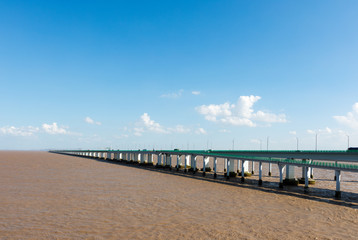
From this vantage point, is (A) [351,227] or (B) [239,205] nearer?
(A) [351,227]

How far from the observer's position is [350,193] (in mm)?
47406

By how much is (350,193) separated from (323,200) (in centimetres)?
1137

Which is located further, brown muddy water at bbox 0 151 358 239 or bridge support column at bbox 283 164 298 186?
bridge support column at bbox 283 164 298 186

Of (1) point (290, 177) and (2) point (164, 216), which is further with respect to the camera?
(1) point (290, 177)

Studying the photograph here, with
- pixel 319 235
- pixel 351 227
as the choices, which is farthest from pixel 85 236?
pixel 351 227

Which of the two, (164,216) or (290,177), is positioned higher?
A: (164,216)

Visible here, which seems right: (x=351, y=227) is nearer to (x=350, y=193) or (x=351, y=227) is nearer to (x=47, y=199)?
(x=350, y=193)

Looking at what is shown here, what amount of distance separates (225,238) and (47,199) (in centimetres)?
2312

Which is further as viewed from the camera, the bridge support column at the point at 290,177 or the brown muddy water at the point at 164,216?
the bridge support column at the point at 290,177

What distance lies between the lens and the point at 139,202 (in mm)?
32906

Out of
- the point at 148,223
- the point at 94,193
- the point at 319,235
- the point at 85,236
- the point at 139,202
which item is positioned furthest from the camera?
the point at 94,193

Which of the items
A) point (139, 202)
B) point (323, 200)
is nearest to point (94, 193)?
point (139, 202)

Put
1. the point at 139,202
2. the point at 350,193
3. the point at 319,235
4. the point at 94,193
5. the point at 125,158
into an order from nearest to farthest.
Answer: the point at 319,235 → the point at 139,202 → the point at 94,193 → the point at 350,193 → the point at 125,158

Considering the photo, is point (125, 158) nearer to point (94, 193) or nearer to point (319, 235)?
point (94, 193)
